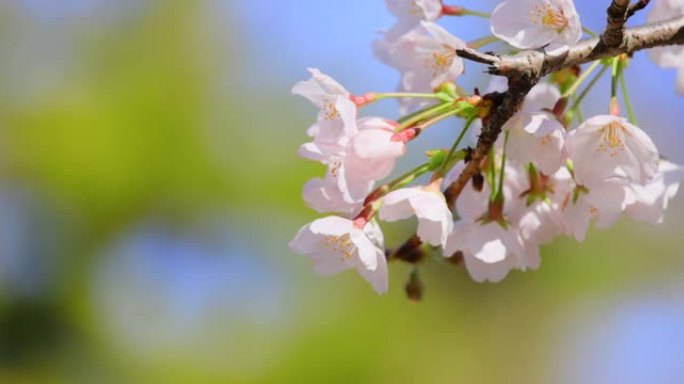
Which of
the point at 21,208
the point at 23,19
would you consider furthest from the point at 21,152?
the point at 23,19

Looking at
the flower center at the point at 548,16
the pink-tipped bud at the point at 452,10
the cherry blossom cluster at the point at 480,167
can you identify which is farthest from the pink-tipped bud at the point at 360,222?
the pink-tipped bud at the point at 452,10

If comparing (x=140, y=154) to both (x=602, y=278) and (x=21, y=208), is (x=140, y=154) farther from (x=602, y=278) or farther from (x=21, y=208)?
(x=602, y=278)

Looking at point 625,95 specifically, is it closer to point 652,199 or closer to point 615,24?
point 652,199

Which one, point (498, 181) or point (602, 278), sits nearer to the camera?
point (498, 181)

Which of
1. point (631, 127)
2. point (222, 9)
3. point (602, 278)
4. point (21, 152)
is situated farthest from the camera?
point (602, 278)

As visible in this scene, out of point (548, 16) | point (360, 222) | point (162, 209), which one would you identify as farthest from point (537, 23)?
point (162, 209)
